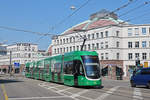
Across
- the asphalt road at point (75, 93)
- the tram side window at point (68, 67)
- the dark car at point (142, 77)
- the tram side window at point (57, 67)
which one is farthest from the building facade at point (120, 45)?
the asphalt road at point (75, 93)

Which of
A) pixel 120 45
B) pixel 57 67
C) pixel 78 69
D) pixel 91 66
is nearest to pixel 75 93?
pixel 91 66

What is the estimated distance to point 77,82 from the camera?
893 inches

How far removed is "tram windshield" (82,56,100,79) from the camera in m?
21.8

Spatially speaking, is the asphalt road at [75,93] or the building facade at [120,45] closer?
the asphalt road at [75,93]

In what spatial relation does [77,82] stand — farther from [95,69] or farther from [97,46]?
[97,46]

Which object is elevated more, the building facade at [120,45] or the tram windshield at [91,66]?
the building facade at [120,45]

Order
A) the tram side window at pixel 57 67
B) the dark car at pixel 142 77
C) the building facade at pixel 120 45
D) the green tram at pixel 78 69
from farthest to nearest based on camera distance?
the building facade at pixel 120 45 → the tram side window at pixel 57 67 → the dark car at pixel 142 77 → the green tram at pixel 78 69

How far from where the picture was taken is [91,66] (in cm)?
2209

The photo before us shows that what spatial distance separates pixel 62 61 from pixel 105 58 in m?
36.9

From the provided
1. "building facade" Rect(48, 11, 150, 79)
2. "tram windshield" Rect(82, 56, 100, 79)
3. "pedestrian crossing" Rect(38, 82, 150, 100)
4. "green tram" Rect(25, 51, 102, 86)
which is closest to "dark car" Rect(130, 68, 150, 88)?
"pedestrian crossing" Rect(38, 82, 150, 100)

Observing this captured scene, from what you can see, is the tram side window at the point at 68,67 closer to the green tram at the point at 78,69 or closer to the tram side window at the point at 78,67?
the green tram at the point at 78,69

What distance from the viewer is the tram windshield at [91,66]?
21.8 meters

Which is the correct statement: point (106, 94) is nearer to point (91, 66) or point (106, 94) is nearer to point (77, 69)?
point (91, 66)

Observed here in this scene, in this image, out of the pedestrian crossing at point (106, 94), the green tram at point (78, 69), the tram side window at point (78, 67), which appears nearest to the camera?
the pedestrian crossing at point (106, 94)
